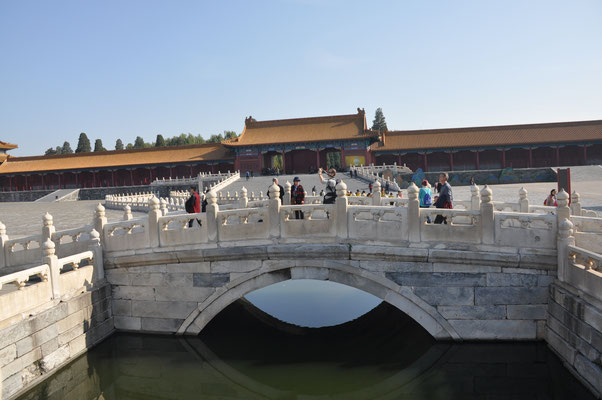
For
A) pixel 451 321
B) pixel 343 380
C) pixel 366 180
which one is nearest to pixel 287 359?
pixel 343 380

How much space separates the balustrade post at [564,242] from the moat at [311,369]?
1.57 m

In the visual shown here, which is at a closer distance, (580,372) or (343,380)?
(580,372)

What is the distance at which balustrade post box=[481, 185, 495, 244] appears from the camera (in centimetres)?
809

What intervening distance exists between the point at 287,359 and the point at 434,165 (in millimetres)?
36974

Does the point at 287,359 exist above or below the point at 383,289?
below

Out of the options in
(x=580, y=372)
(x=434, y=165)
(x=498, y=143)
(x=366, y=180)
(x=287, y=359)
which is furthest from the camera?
(x=434, y=165)

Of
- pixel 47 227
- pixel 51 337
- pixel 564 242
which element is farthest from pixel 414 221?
pixel 47 227

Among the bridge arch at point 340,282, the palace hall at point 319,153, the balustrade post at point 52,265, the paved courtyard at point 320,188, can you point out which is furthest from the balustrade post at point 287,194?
the palace hall at point 319,153

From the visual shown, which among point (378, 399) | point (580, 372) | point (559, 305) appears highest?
point (559, 305)

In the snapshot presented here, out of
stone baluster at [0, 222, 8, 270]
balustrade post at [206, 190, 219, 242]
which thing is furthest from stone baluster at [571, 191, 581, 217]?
stone baluster at [0, 222, 8, 270]

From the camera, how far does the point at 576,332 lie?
6.98 m

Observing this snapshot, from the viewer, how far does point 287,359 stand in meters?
9.43

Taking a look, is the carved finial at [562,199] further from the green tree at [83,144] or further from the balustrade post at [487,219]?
the green tree at [83,144]

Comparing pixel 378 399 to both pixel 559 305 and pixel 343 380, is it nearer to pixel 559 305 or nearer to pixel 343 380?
pixel 343 380
